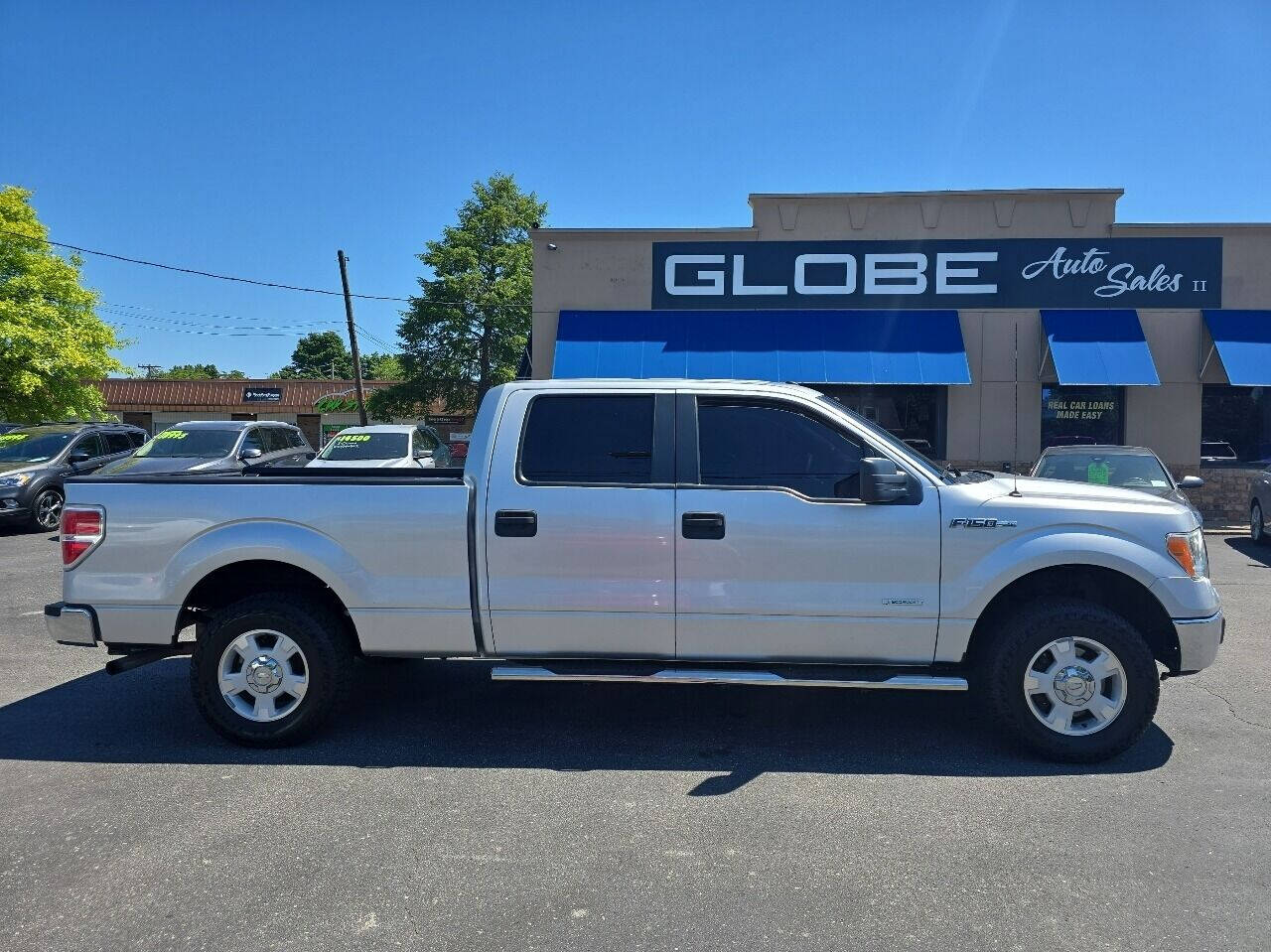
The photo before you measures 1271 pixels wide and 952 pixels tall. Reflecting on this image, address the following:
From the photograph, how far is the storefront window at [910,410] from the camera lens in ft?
57.1

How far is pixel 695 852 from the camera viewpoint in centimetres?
351

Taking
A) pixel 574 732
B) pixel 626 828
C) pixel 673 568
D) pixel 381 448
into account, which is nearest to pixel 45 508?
pixel 381 448

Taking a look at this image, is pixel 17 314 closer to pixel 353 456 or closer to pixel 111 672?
pixel 353 456

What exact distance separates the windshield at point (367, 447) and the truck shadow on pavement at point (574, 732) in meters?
8.70

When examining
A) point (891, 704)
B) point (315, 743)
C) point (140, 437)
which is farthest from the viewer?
point (140, 437)

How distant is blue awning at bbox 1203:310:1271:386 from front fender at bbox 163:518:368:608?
16526mm

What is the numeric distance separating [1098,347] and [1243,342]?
2620mm

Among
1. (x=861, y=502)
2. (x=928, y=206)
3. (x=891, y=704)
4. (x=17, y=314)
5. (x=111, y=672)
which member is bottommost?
(x=891, y=704)

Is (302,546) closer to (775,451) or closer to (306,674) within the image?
(306,674)

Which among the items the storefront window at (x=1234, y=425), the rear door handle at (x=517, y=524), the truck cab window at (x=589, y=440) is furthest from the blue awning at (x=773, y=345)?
the rear door handle at (x=517, y=524)

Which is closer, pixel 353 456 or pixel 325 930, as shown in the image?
pixel 325 930

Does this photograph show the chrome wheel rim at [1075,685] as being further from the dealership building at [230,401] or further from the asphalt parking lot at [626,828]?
the dealership building at [230,401]

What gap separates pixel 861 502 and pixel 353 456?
11758mm

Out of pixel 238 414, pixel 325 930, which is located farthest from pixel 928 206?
pixel 238 414
